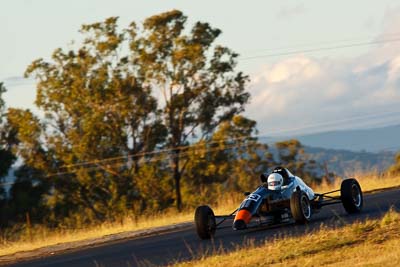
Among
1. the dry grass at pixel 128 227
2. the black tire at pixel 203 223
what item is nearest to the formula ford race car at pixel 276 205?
the black tire at pixel 203 223

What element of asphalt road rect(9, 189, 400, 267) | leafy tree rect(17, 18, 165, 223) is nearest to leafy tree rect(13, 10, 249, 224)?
leafy tree rect(17, 18, 165, 223)

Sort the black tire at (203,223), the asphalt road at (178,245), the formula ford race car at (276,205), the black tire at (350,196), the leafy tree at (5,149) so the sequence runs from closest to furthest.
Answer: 1. the asphalt road at (178,245)
2. the formula ford race car at (276,205)
3. the black tire at (203,223)
4. the black tire at (350,196)
5. the leafy tree at (5,149)

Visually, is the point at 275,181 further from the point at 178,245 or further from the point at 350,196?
the point at 178,245

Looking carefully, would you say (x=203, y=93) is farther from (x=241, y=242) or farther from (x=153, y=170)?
(x=241, y=242)

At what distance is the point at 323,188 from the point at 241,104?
23648 mm

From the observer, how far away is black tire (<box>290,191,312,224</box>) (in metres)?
21.3

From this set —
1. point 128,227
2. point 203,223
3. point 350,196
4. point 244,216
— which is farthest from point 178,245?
point 128,227

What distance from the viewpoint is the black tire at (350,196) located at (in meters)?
22.8

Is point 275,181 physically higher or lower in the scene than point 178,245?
higher

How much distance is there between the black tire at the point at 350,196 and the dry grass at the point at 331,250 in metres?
3.43

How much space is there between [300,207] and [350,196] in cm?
182

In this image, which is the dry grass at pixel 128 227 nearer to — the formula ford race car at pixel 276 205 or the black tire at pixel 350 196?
the formula ford race car at pixel 276 205

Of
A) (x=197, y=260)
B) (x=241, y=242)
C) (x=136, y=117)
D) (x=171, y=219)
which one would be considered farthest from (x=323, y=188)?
(x=136, y=117)

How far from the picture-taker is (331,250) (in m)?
16.4
